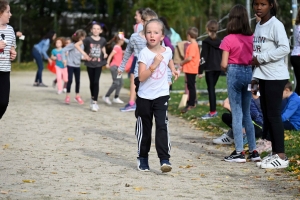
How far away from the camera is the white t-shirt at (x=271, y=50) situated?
28.6 ft

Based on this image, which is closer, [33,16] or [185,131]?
[185,131]

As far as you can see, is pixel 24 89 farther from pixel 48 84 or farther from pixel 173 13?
pixel 173 13

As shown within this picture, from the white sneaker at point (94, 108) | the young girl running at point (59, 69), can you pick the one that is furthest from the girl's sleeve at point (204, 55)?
the young girl running at point (59, 69)

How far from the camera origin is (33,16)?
40.2 meters

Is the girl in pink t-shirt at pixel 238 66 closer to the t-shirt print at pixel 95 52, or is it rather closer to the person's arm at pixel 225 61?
the person's arm at pixel 225 61

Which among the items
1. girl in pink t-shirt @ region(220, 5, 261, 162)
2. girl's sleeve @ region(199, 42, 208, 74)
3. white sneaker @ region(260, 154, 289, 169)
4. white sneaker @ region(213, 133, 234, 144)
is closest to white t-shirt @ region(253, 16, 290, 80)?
girl in pink t-shirt @ region(220, 5, 261, 162)

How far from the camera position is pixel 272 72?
8820 mm

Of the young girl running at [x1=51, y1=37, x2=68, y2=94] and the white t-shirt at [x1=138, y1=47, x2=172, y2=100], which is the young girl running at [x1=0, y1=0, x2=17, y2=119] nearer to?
the white t-shirt at [x1=138, y1=47, x2=172, y2=100]

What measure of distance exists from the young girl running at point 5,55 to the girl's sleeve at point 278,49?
3183mm

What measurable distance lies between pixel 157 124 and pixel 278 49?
1562mm

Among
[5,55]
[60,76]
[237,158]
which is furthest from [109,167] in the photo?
[60,76]

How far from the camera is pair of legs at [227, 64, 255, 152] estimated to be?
930cm

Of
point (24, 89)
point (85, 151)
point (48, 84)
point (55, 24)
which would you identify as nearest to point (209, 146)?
point (85, 151)

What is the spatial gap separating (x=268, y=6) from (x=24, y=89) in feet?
49.3
